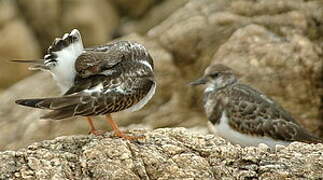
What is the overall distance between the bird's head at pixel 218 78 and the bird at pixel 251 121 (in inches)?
14.7

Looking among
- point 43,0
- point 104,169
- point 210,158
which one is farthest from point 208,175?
point 43,0

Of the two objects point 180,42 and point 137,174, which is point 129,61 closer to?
point 137,174

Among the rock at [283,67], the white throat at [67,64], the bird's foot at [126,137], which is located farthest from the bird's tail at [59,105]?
the rock at [283,67]

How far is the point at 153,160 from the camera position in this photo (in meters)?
6.52

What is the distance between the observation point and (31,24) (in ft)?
53.1

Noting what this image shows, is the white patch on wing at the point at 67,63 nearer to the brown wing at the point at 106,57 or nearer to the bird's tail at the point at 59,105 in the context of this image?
the brown wing at the point at 106,57

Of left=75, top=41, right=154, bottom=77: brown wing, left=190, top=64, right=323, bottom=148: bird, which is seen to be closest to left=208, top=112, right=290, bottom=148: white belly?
→ left=190, top=64, right=323, bottom=148: bird

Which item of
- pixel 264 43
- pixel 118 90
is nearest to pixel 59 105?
pixel 118 90

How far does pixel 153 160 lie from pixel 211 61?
665cm

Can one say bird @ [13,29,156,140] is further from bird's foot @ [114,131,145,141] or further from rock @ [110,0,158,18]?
rock @ [110,0,158,18]

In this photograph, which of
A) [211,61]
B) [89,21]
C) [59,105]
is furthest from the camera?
[89,21]

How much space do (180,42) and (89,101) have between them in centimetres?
652

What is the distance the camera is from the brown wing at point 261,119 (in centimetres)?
1027

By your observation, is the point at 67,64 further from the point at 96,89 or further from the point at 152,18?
the point at 152,18
